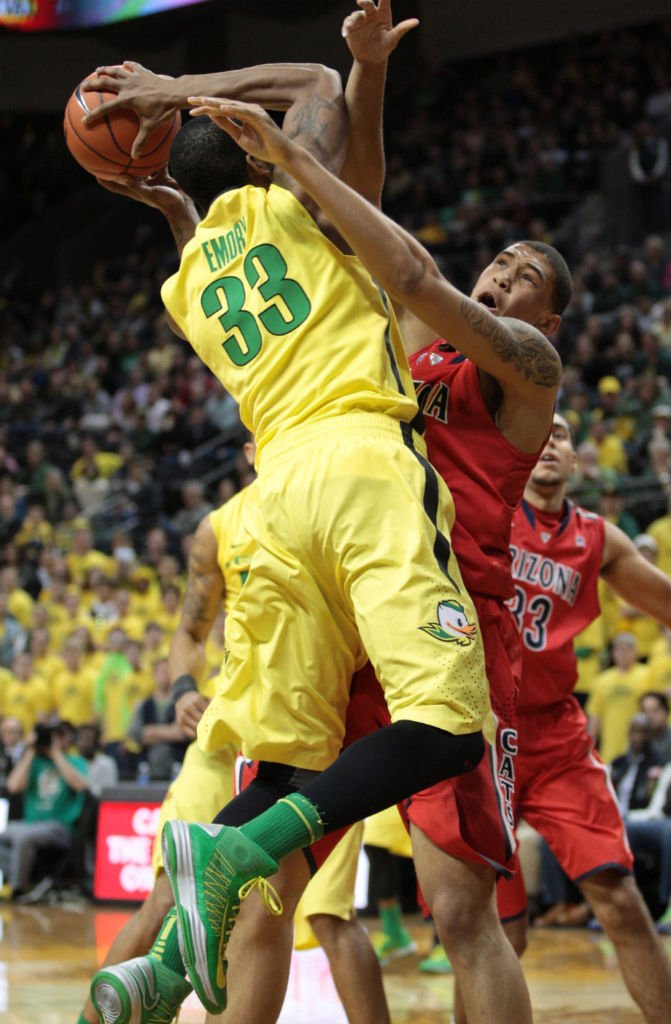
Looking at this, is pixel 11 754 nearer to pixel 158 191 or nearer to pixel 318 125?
pixel 158 191

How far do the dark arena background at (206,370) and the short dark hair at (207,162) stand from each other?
3323 mm

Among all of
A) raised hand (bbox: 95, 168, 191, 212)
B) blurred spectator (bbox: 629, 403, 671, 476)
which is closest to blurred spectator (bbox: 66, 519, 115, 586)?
blurred spectator (bbox: 629, 403, 671, 476)

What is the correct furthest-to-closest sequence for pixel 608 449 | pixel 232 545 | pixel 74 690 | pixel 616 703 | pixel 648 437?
pixel 648 437 < pixel 608 449 < pixel 74 690 < pixel 616 703 < pixel 232 545

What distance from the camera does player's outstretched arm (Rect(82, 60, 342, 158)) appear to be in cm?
315

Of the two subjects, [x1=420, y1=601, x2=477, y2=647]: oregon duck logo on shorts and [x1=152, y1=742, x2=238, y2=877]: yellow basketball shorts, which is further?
[x1=152, y1=742, x2=238, y2=877]: yellow basketball shorts

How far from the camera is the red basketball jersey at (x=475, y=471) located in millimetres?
3045

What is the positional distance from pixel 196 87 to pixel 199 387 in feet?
44.5

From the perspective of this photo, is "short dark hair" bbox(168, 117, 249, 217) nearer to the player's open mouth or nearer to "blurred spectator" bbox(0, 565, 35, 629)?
the player's open mouth

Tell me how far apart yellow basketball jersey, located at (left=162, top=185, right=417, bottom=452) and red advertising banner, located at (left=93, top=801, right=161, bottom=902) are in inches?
234

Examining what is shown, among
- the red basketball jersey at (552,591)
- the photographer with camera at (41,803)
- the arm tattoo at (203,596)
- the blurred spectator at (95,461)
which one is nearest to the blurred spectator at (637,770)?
the red basketball jersey at (552,591)

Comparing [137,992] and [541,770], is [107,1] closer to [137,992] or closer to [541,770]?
[541,770]

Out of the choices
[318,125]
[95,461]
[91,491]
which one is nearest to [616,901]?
[318,125]

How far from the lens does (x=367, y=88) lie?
306 centimetres

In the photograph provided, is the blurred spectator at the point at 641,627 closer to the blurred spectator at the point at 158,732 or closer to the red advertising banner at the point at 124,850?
the blurred spectator at the point at 158,732
